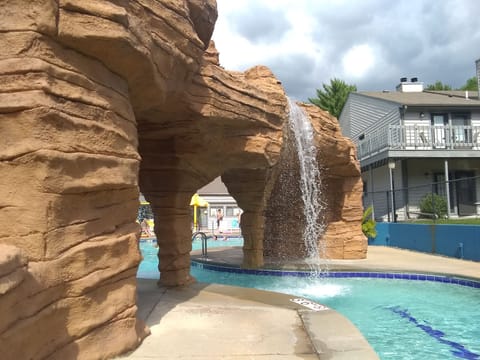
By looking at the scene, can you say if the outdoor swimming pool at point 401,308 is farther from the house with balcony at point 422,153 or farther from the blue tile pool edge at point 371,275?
the house with balcony at point 422,153

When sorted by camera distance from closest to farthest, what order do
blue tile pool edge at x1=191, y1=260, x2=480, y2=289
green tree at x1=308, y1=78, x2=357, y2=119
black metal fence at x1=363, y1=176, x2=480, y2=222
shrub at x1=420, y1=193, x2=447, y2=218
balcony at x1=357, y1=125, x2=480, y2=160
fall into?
blue tile pool edge at x1=191, y1=260, x2=480, y2=289, shrub at x1=420, y1=193, x2=447, y2=218, balcony at x1=357, y1=125, x2=480, y2=160, black metal fence at x1=363, y1=176, x2=480, y2=222, green tree at x1=308, y1=78, x2=357, y2=119

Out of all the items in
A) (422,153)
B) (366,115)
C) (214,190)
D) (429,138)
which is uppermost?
(366,115)

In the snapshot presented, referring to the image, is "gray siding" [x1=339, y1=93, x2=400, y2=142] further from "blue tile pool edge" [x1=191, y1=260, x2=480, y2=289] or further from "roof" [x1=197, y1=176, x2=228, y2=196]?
"blue tile pool edge" [x1=191, y1=260, x2=480, y2=289]

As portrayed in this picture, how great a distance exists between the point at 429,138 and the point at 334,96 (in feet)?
78.0

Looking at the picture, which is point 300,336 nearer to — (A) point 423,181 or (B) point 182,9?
(B) point 182,9

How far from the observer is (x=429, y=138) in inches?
736

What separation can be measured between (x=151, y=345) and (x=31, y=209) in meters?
1.77

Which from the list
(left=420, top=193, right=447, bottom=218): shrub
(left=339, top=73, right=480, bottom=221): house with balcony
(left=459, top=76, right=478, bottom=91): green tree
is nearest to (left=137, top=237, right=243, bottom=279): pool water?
(left=339, top=73, right=480, bottom=221): house with balcony

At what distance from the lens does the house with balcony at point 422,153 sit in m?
18.2

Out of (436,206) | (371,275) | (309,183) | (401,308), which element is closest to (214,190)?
(436,206)

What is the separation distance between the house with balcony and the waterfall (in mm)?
4847

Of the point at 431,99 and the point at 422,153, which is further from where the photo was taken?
the point at 431,99

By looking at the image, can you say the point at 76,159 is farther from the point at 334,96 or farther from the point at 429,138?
the point at 334,96

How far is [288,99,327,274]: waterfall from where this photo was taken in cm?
1067
